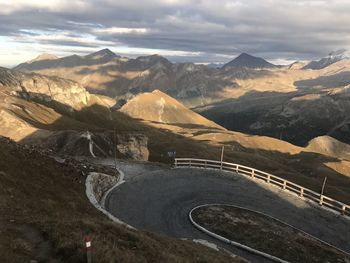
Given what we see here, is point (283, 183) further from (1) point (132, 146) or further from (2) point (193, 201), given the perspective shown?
(1) point (132, 146)

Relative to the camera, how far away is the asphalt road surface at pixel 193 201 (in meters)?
37.1

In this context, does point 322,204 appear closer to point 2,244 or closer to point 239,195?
point 239,195

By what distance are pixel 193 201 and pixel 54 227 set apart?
25195mm

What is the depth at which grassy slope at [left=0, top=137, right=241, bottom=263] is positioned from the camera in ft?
57.0

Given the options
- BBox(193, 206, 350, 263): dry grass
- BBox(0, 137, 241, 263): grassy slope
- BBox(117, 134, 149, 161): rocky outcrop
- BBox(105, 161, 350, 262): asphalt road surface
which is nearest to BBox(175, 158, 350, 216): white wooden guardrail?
BBox(105, 161, 350, 262): asphalt road surface

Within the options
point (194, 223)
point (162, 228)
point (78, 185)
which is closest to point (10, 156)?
point (78, 185)

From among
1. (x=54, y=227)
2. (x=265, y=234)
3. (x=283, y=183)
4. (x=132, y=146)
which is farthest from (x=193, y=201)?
(x=132, y=146)

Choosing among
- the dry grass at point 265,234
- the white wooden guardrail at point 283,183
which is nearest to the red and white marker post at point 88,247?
the dry grass at point 265,234

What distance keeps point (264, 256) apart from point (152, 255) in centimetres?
1437

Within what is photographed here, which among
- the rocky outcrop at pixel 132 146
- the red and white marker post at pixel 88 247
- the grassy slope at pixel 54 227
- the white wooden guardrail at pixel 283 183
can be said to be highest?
the red and white marker post at pixel 88 247

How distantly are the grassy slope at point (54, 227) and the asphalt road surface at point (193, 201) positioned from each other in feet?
20.2

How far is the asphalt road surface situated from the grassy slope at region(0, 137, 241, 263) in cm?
617

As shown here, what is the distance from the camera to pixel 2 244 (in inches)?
674

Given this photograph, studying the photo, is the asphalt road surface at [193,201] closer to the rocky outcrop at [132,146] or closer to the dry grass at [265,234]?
the dry grass at [265,234]
